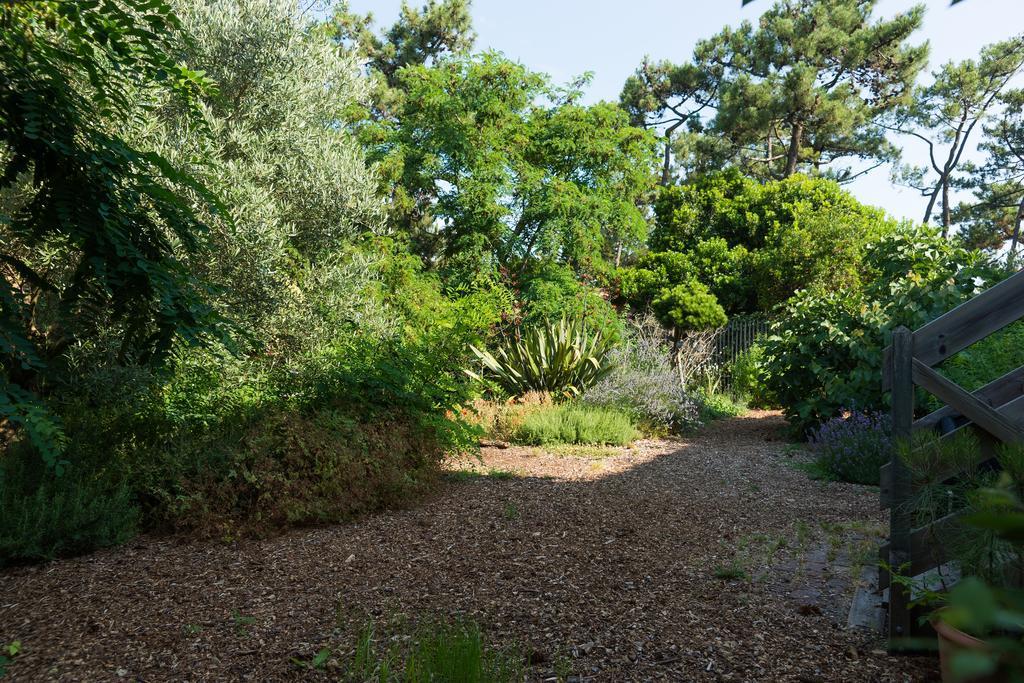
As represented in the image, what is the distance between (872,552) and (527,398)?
18.9 feet

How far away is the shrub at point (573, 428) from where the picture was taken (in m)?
8.42

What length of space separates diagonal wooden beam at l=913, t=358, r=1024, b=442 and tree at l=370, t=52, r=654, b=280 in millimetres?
10134

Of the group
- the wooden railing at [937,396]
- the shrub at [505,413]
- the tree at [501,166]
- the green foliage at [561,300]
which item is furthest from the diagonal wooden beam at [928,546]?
the tree at [501,166]

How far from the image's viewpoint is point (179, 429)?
5.42 meters

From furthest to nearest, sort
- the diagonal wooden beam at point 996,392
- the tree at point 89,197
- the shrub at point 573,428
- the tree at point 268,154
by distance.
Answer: the shrub at point 573,428
the tree at point 268,154
the tree at point 89,197
the diagonal wooden beam at point 996,392

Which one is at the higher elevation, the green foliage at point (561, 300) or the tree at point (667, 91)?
the tree at point (667, 91)

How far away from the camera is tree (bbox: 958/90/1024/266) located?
2242 cm

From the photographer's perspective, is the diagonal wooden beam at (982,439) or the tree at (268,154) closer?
the diagonal wooden beam at (982,439)

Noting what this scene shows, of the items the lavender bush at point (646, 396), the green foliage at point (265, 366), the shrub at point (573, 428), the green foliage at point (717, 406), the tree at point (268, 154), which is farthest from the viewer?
the green foliage at point (717, 406)

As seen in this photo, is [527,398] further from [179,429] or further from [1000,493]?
[1000,493]

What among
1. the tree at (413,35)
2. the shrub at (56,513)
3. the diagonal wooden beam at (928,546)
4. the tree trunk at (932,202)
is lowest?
the shrub at (56,513)

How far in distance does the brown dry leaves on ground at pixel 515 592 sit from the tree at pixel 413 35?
18750mm

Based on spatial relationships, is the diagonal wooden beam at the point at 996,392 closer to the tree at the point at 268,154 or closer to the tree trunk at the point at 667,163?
the tree at the point at 268,154

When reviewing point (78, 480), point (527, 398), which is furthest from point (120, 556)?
point (527, 398)
